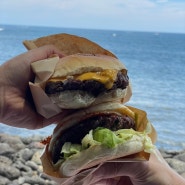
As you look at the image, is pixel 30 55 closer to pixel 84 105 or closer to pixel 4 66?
pixel 4 66

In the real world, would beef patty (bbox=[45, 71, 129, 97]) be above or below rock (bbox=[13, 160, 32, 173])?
above

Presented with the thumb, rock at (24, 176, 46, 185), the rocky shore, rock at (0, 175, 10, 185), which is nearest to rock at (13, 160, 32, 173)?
the rocky shore

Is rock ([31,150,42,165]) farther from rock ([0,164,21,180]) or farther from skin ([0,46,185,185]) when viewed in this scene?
skin ([0,46,185,185])

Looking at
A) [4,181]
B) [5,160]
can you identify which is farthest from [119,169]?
[5,160]

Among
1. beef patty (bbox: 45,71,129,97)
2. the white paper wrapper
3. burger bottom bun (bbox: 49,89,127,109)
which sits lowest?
the white paper wrapper

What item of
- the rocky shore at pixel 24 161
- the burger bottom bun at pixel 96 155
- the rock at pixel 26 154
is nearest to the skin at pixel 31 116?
the burger bottom bun at pixel 96 155

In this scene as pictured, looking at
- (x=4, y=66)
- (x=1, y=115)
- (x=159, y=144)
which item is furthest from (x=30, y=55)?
(x=159, y=144)
